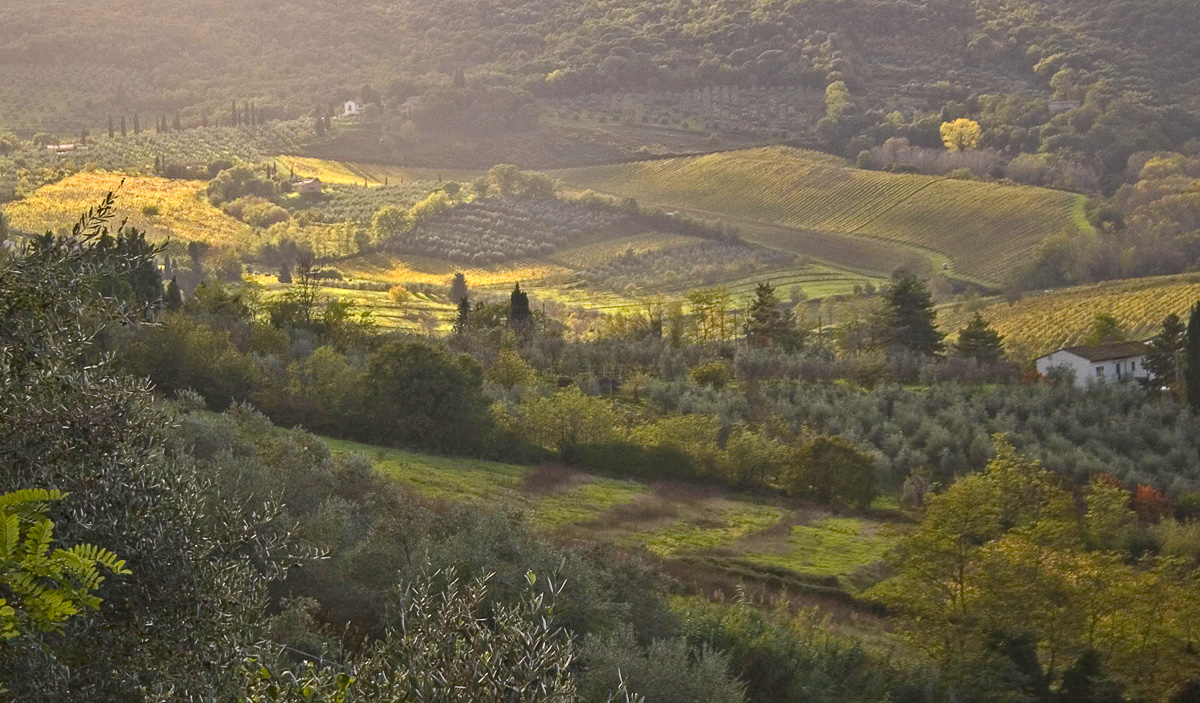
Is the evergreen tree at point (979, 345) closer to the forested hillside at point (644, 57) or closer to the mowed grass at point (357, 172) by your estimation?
the mowed grass at point (357, 172)

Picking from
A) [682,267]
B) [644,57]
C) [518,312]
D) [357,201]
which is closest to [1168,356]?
[518,312]

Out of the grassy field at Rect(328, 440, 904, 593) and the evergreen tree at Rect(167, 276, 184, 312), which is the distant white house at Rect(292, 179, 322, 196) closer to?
the evergreen tree at Rect(167, 276, 184, 312)

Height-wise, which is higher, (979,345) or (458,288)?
(458,288)

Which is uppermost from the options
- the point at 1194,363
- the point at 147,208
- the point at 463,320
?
the point at 147,208

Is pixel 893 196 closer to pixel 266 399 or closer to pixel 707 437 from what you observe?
pixel 707 437

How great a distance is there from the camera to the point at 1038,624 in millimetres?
23016

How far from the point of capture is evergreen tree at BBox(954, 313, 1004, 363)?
5566cm

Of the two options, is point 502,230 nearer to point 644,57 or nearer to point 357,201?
point 357,201

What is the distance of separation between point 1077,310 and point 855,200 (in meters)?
38.8

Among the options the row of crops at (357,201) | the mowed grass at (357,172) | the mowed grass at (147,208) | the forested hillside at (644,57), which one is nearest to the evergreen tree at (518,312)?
the mowed grass at (147,208)

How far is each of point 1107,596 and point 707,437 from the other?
16.7 metres

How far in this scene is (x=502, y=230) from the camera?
100 m

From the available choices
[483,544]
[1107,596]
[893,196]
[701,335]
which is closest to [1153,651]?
A: [1107,596]

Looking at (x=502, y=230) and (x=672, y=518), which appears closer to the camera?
(x=672, y=518)
